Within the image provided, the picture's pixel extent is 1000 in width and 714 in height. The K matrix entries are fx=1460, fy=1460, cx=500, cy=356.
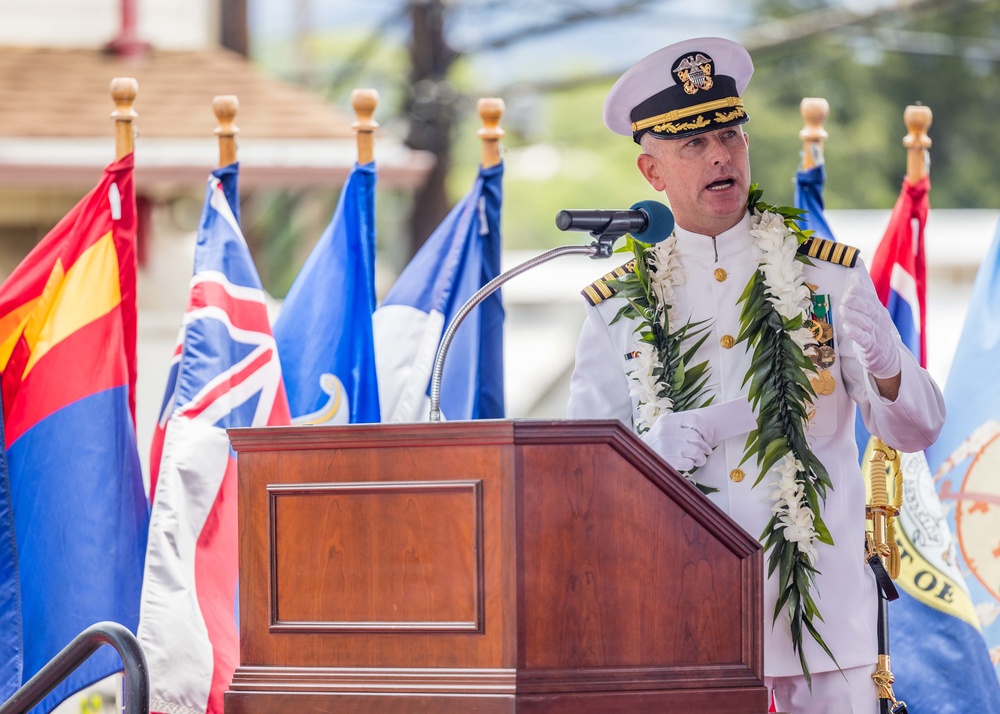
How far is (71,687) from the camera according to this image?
4.02m

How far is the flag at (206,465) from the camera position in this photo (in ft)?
12.9

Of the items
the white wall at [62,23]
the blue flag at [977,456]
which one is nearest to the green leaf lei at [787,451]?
the blue flag at [977,456]

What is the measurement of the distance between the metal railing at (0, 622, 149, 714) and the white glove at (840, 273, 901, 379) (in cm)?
146

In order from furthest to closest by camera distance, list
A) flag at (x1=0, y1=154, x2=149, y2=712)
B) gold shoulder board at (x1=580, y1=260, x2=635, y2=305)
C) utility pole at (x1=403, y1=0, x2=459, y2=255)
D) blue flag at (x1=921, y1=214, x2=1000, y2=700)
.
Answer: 1. utility pole at (x1=403, y1=0, x2=459, y2=255)
2. blue flag at (x1=921, y1=214, x2=1000, y2=700)
3. flag at (x1=0, y1=154, x2=149, y2=712)
4. gold shoulder board at (x1=580, y1=260, x2=635, y2=305)

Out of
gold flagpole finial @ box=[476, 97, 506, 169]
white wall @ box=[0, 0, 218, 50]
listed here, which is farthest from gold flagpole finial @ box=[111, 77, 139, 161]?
white wall @ box=[0, 0, 218, 50]

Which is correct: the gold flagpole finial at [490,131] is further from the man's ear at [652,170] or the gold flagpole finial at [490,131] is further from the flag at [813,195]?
the man's ear at [652,170]

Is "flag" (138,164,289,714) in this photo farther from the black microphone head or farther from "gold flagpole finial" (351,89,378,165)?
the black microphone head

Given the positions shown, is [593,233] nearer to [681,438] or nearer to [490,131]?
[681,438]

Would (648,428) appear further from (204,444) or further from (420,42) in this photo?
(420,42)

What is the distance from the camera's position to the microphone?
267cm

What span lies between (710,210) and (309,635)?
4.45 ft

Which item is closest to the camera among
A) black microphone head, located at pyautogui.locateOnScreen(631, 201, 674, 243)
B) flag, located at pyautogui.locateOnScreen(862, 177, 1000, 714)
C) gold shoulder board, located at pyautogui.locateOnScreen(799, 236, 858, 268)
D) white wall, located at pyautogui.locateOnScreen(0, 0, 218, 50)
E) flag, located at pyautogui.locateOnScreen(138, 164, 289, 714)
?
black microphone head, located at pyautogui.locateOnScreen(631, 201, 674, 243)

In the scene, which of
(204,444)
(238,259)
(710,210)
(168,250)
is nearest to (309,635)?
(710,210)

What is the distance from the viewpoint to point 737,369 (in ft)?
10.4
